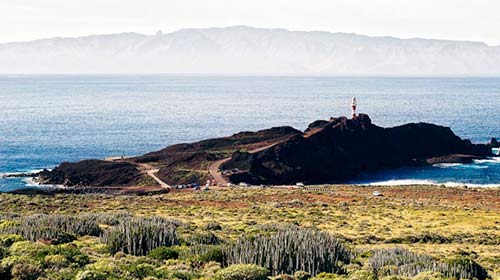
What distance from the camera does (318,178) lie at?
292 ft

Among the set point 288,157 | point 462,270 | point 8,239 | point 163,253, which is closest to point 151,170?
point 288,157

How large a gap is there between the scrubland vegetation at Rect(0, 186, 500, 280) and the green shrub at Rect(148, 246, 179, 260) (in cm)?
3

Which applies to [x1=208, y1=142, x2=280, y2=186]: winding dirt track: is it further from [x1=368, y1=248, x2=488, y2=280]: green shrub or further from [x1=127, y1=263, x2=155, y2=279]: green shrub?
[x1=127, y1=263, x2=155, y2=279]: green shrub

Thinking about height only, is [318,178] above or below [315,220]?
below

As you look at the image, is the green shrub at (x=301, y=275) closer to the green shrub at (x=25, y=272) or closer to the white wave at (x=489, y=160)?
the green shrub at (x=25, y=272)

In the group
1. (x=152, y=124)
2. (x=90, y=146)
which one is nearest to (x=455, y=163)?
(x=90, y=146)

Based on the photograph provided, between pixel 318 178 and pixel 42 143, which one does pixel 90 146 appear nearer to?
pixel 42 143

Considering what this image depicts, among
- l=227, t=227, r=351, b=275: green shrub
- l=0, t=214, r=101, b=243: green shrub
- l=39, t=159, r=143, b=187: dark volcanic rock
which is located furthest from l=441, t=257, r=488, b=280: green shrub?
l=39, t=159, r=143, b=187: dark volcanic rock

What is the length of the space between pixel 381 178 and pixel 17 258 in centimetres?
7603

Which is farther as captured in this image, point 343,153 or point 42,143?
point 42,143

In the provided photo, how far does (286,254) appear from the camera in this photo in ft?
67.1

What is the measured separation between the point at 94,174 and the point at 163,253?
2539 inches

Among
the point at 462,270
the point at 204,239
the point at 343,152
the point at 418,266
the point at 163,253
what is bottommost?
the point at 343,152

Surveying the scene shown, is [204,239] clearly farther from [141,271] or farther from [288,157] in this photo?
[288,157]
